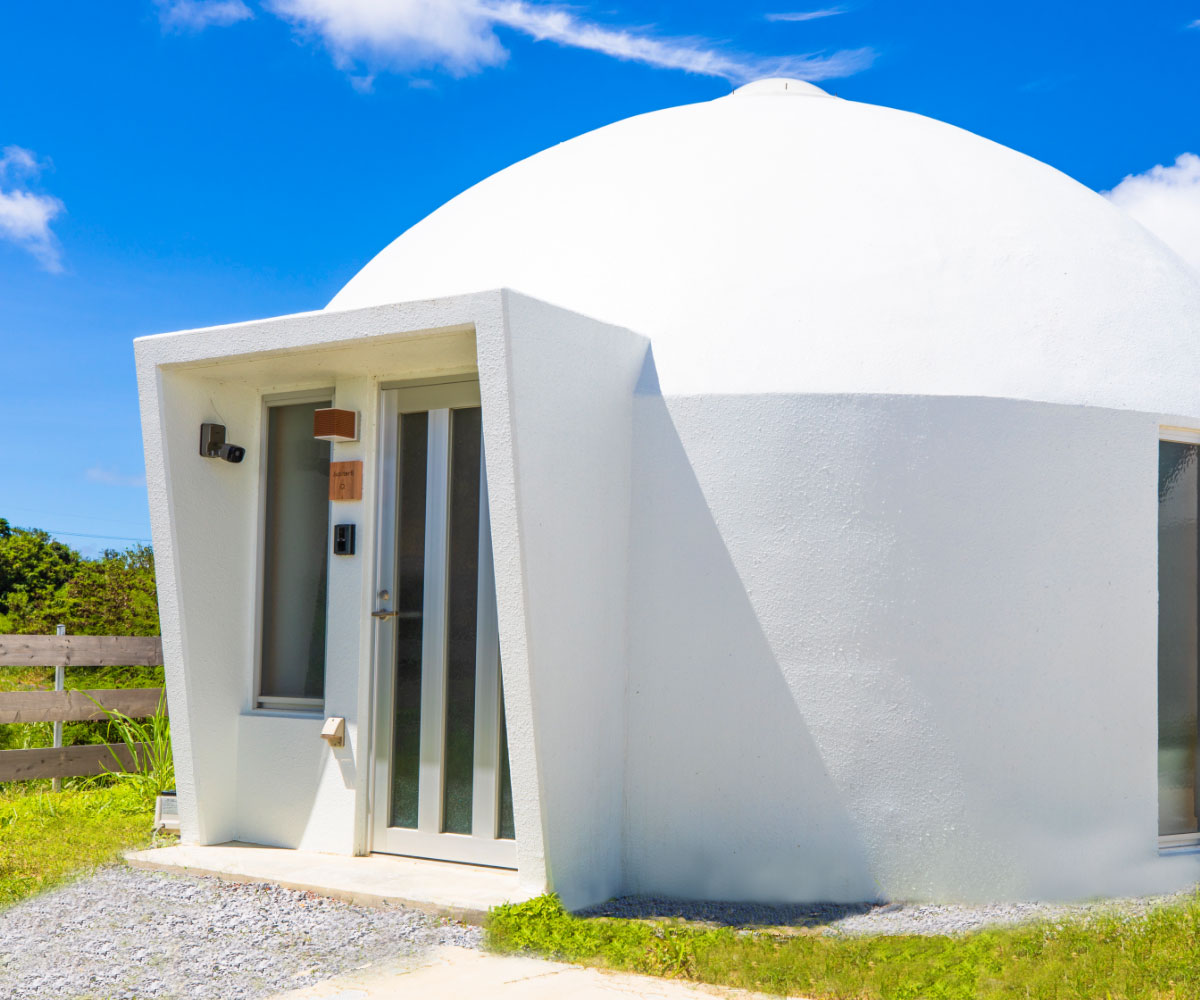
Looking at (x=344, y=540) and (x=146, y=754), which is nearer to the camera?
(x=344, y=540)

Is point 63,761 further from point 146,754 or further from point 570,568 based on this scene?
point 570,568

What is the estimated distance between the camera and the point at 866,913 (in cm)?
554

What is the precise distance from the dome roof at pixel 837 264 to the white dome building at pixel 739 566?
3 centimetres

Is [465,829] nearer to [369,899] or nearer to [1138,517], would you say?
[369,899]

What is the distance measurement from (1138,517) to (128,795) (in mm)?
7124

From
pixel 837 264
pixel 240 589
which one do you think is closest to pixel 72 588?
pixel 240 589

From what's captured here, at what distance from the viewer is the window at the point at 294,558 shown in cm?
662

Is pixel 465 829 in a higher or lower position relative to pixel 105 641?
lower

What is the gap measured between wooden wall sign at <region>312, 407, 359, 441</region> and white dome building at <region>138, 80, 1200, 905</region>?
0.18 meters

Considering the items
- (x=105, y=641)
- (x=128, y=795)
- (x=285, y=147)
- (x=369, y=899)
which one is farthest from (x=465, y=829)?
(x=285, y=147)

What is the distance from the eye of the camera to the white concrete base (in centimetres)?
528

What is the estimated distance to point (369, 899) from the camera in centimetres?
537

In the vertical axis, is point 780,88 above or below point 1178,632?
above

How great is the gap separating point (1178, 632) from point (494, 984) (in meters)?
4.31
